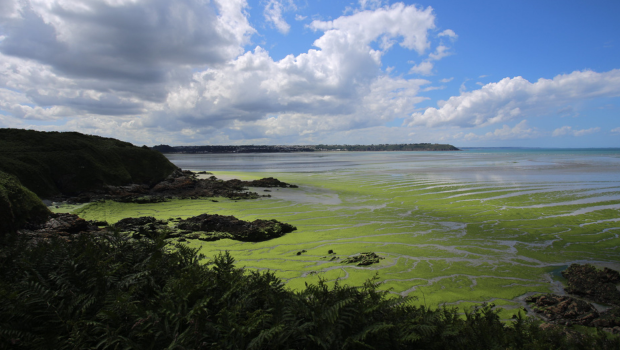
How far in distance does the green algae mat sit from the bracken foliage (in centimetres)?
192

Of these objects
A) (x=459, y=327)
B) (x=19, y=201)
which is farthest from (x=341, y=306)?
(x=19, y=201)

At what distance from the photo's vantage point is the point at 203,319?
10.0 ft

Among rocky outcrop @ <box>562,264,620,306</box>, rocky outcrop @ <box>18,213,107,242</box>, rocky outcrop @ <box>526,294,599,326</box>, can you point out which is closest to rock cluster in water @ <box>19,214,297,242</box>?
rocky outcrop @ <box>18,213,107,242</box>

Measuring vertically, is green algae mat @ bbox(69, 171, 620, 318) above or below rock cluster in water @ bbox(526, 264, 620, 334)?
below

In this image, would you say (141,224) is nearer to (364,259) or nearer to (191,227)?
(191,227)

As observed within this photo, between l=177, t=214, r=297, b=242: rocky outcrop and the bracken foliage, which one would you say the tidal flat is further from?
the bracken foliage

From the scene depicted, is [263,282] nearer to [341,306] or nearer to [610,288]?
[341,306]

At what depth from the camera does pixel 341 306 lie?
311 centimetres

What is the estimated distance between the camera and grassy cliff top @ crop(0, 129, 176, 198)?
1698 cm

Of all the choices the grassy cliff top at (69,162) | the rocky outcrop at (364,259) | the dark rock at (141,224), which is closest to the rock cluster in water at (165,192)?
the grassy cliff top at (69,162)

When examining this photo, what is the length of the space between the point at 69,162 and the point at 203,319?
23.4 m

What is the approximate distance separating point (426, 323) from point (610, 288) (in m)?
6.76

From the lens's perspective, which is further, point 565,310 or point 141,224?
point 141,224

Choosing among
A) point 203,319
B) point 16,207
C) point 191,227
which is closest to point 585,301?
point 203,319
